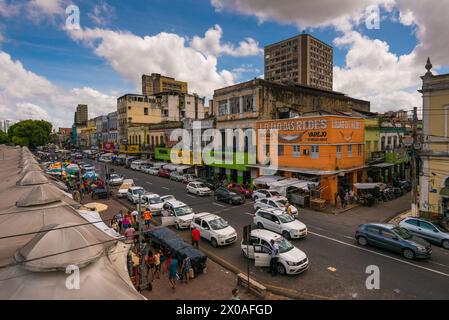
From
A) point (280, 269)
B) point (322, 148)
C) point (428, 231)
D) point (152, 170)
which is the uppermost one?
point (322, 148)

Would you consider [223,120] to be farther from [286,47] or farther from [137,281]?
[286,47]

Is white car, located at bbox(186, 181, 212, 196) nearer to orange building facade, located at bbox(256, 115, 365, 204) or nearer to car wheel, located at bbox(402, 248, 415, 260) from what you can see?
orange building facade, located at bbox(256, 115, 365, 204)

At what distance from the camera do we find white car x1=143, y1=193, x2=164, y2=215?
23406 mm

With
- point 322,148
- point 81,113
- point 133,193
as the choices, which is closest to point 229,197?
point 133,193

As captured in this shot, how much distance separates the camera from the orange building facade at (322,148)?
26656 millimetres

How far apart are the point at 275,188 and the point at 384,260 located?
43.9 ft

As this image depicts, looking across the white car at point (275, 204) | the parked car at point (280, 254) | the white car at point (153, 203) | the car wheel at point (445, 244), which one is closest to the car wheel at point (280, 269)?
the parked car at point (280, 254)

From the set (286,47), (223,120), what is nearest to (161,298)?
(223,120)

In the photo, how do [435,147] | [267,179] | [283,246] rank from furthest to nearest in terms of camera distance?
1. [267,179]
2. [435,147]
3. [283,246]

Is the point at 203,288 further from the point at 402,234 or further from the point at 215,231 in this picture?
the point at 402,234

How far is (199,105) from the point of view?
7625 centimetres

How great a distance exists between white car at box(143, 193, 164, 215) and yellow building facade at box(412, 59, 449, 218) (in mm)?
21349

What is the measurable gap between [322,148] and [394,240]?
1345cm

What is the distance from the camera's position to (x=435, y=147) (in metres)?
21.3
